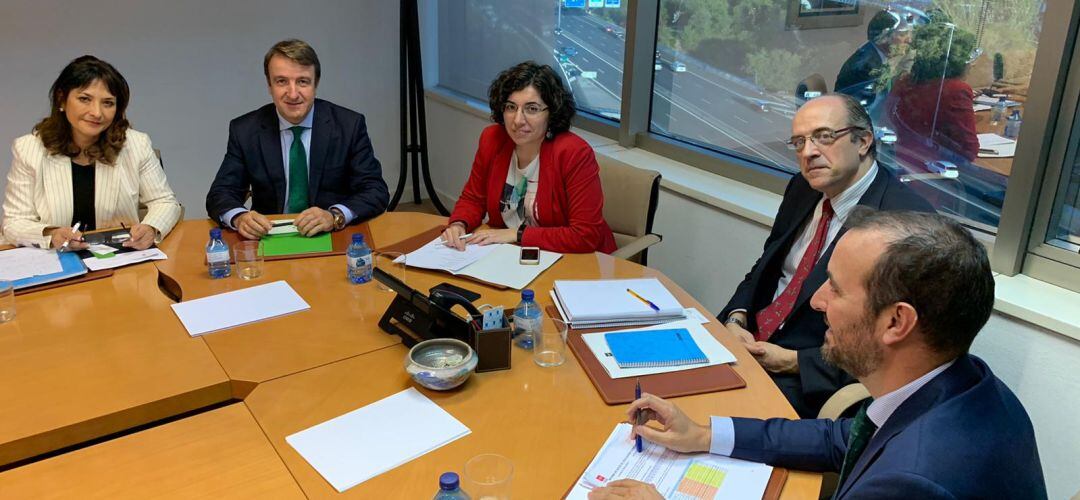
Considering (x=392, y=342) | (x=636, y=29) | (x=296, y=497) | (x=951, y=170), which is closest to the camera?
(x=296, y=497)

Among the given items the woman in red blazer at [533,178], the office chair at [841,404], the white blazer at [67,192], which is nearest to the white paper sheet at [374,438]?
the office chair at [841,404]

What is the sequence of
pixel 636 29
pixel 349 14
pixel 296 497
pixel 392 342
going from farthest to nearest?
pixel 349 14, pixel 636 29, pixel 392 342, pixel 296 497

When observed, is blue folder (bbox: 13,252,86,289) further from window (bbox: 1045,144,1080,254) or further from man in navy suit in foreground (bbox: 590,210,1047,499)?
window (bbox: 1045,144,1080,254)

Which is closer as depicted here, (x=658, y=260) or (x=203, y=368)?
(x=203, y=368)

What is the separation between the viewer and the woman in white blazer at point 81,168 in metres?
2.51

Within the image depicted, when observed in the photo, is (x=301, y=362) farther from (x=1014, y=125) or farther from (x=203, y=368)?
(x=1014, y=125)

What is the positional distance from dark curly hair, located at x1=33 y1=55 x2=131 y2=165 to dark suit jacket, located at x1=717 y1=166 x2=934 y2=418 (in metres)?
2.26

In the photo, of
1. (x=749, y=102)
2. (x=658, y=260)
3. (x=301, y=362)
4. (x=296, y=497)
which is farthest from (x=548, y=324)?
(x=749, y=102)

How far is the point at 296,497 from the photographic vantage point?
1297 millimetres

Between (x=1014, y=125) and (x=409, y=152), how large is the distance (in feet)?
12.7

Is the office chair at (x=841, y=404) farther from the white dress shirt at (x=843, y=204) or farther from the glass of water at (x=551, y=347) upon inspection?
the glass of water at (x=551, y=347)

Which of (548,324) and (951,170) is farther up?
(951,170)

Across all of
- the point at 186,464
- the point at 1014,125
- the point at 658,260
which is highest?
the point at 1014,125

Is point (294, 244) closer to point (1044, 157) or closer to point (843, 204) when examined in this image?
point (843, 204)
